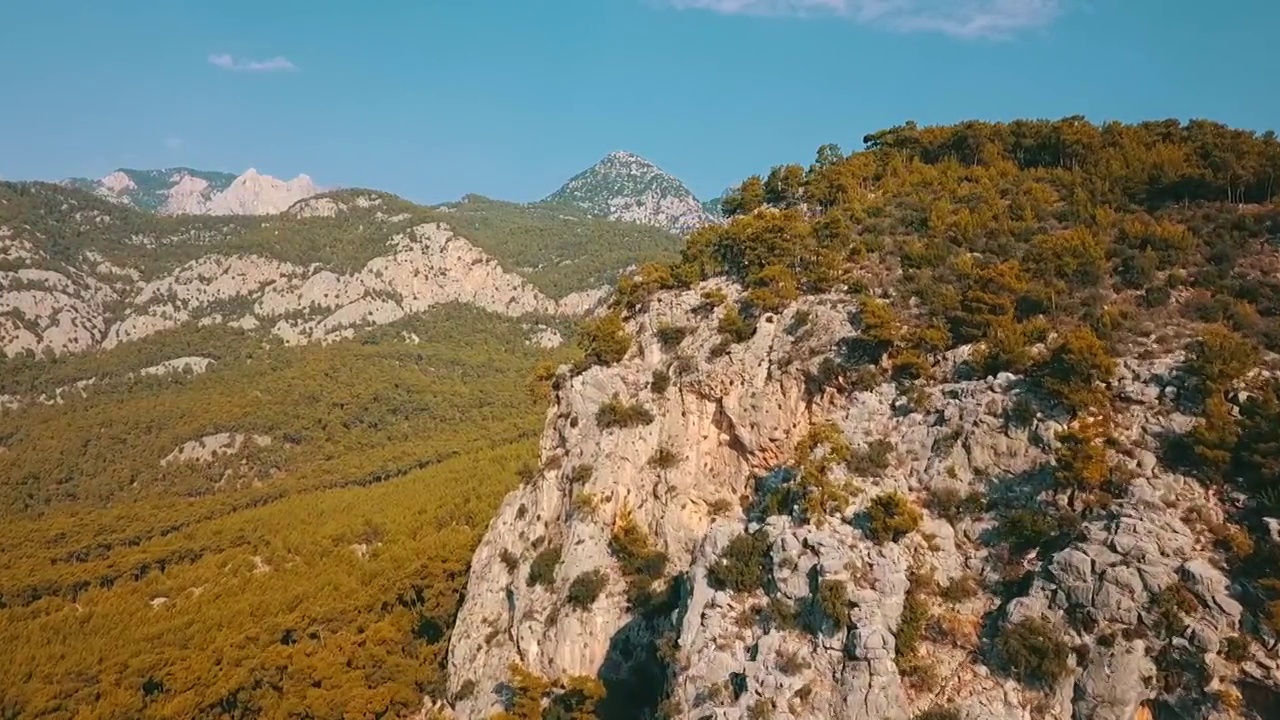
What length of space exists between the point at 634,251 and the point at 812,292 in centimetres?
15990

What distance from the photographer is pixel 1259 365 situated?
20938mm

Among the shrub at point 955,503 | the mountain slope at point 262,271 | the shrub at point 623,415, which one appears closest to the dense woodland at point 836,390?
the shrub at point 955,503

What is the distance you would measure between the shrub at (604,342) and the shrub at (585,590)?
33.0 feet

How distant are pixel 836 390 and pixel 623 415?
29.2ft

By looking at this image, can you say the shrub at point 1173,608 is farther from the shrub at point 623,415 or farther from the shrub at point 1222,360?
the shrub at point 623,415

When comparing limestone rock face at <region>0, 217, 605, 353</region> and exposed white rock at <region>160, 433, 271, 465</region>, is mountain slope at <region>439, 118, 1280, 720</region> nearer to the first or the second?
exposed white rock at <region>160, 433, 271, 465</region>

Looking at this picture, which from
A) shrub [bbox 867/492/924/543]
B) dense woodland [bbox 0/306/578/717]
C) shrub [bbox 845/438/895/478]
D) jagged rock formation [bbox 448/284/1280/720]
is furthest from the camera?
dense woodland [bbox 0/306/578/717]

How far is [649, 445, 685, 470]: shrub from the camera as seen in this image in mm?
30812

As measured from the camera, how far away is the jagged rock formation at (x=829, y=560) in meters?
17.4

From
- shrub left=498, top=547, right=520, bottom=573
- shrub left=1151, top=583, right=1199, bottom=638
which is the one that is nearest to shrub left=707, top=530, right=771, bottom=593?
shrub left=1151, top=583, right=1199, bottom=638

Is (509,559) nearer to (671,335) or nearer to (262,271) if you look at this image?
(671,335)

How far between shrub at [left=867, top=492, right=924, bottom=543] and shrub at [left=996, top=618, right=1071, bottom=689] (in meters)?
3.80

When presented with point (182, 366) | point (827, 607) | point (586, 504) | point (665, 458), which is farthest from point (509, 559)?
point (182, 366)

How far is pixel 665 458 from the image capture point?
101ft
